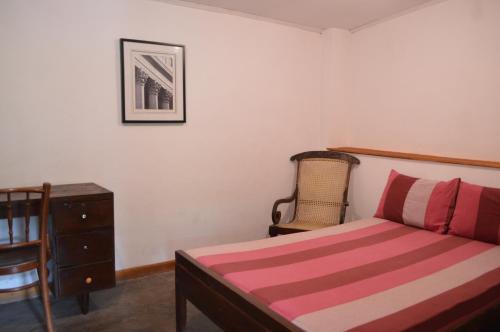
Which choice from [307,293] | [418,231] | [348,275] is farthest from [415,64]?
[307,293]

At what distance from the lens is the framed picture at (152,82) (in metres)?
2.88

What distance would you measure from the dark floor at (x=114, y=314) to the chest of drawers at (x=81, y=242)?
0.13 metres

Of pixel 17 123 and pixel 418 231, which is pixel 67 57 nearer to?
pixel 17 123

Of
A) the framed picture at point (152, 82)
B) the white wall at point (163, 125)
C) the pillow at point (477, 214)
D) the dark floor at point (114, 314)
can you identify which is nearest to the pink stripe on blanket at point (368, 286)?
the pillow at point (477, 214)

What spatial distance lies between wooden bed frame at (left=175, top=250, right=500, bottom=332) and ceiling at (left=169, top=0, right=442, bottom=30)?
6.90ft

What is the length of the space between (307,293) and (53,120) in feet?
6.86

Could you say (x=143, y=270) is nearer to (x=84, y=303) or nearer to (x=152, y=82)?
(x=84, y=303)

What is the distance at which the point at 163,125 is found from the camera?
10.1 feet

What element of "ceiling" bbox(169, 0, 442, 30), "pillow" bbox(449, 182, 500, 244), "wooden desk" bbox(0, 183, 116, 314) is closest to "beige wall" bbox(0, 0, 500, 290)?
"ceiling" bbox(169, 0, 442, 30)

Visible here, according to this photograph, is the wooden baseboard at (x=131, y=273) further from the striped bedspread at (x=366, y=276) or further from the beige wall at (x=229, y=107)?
the striped bedspread at (x=366, y=276)

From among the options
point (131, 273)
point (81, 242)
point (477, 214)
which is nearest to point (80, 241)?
point (81, 242)

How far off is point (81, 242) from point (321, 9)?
2568 millimetres

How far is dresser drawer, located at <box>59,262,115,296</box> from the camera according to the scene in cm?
235

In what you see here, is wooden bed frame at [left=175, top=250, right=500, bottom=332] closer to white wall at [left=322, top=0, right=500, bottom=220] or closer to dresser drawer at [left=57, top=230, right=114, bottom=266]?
dresser drawer at [left=57, top=230, right=114, bottom=266]
